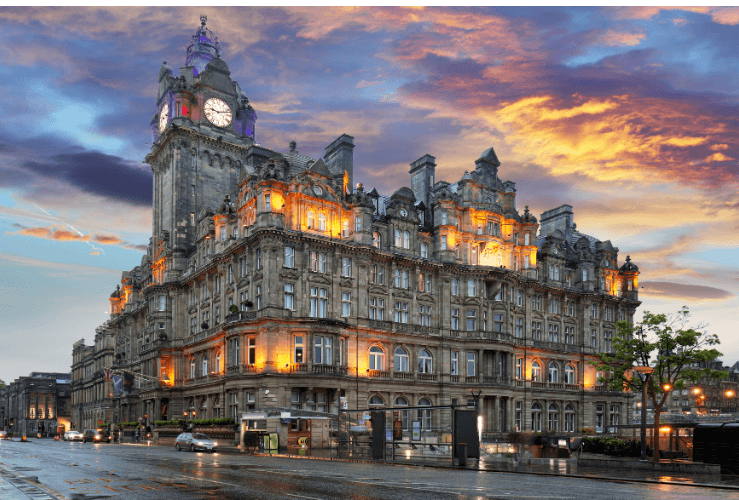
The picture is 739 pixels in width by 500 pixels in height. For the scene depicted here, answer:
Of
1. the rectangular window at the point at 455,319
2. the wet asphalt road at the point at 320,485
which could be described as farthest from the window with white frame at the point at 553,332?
the wet asphalt road at the point at 320,485

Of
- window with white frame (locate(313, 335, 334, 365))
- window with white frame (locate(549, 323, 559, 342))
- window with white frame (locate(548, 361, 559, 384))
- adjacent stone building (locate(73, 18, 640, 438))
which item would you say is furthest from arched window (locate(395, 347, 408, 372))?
window with white frame (locate(549, 323, 559, 342))

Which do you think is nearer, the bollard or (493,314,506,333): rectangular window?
the bollard

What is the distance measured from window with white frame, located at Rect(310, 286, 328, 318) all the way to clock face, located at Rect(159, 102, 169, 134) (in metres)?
36.1

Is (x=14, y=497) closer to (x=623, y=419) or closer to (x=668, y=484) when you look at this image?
(x=668, y=484)

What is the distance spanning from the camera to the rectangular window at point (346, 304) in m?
64.4

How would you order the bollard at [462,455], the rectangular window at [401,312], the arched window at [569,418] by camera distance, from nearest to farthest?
the bollard at [462,455] < the rectangular window at [401,312] < the arched window at [569,418]

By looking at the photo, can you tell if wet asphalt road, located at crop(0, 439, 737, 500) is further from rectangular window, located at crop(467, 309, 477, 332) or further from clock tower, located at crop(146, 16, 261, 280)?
clock tower, located at crop(146, 16, 261, 280)

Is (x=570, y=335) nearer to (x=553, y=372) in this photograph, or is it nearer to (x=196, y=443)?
(x=553, y=372)

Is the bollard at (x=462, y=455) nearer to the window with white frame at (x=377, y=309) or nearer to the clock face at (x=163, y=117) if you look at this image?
the window with white frame at (x=377, y=309)

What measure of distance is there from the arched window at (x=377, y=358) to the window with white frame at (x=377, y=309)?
2892mm

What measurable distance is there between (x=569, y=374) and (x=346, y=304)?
32.9 metres

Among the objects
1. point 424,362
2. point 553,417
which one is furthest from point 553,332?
point 424,362

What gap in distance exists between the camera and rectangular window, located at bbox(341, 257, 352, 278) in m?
65.0

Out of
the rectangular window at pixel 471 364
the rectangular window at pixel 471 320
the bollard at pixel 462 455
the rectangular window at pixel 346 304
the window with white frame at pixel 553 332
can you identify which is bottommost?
the bollard at pixel 462 455
